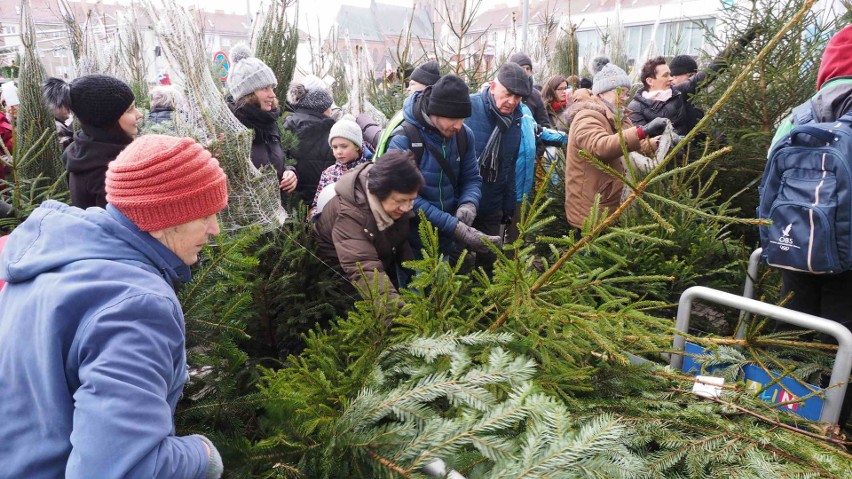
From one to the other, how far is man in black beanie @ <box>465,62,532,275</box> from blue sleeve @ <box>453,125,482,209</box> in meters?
0.37

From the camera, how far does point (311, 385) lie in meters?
1.78

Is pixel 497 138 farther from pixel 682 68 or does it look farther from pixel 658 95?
pixel 682 68

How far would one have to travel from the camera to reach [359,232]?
9.73ft

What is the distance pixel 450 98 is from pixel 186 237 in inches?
89.9

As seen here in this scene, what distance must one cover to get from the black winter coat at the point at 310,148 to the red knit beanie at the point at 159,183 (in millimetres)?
3048

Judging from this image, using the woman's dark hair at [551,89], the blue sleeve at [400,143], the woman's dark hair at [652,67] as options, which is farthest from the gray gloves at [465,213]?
the woman's dark hair at [551,89]

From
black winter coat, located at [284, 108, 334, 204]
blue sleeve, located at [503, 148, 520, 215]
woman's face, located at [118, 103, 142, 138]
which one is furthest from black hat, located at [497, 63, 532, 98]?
woman's face, located at [118, 103, 142, 138]

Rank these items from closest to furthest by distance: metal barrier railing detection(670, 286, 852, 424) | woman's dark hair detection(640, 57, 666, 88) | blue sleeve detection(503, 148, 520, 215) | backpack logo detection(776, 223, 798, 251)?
metal barrier railing detection(670, 286, 852, 424) < backpack logo detection(776, 223, 798, 251) < blue sleeve detection(503, 148, 520, 215) < woman's dark hair detection(640, 57, 666, 88)

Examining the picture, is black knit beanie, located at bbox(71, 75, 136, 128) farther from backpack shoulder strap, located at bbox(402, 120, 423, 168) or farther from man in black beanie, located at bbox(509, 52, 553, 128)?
man in black beanie, located at bbox(509, 52, 553, 128)

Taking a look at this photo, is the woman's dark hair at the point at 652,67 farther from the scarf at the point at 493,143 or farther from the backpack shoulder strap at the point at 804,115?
the backpack shoulder strap at the point at 804,115

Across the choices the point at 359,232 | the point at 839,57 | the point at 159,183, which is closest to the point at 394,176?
the point at 359,232

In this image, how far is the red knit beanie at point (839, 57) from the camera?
2600mm

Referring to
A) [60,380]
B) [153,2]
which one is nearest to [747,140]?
[153,2]

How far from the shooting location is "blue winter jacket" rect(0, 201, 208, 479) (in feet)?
3.45
